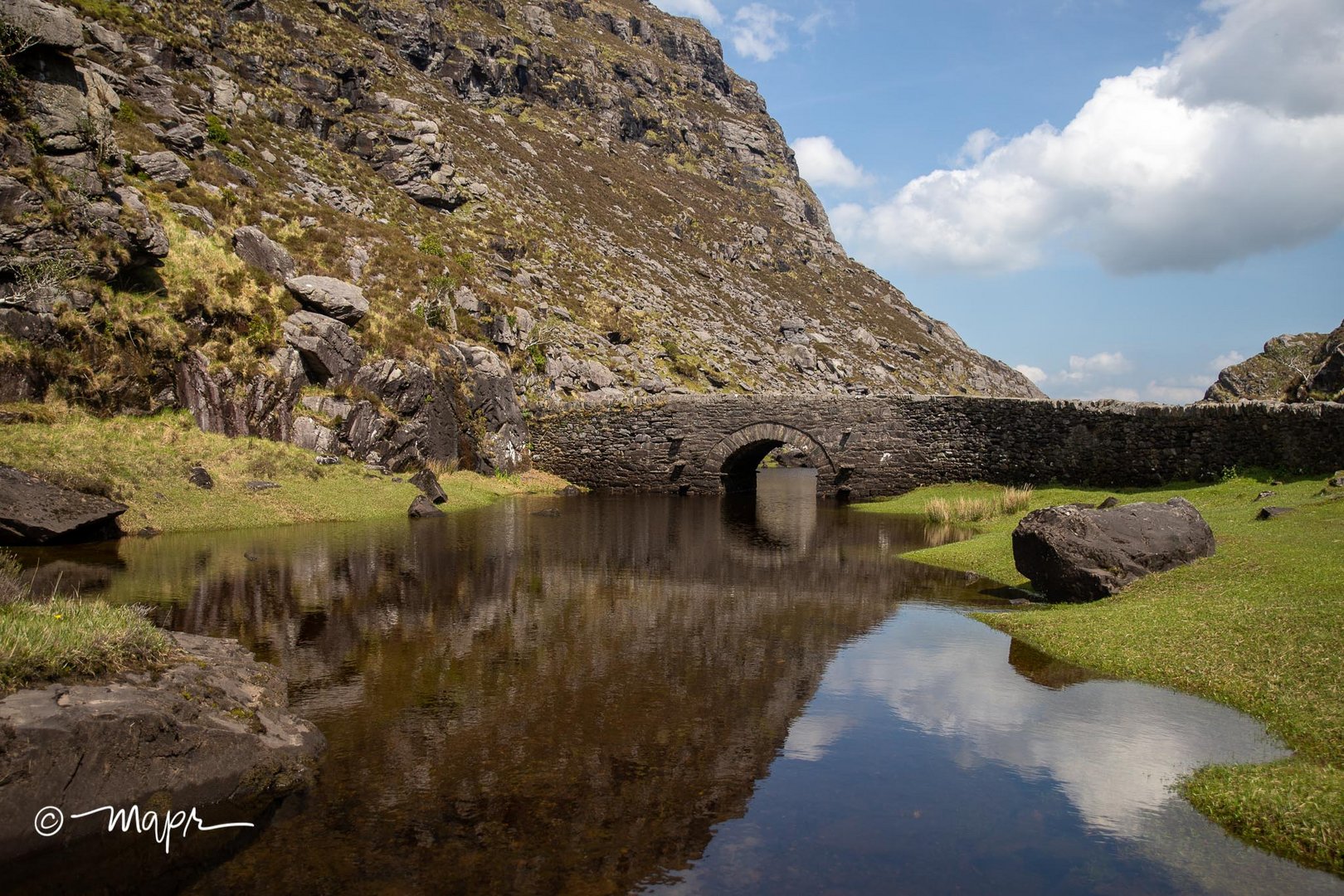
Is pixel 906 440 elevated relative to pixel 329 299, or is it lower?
lower

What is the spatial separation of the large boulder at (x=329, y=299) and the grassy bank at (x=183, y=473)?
6750mm

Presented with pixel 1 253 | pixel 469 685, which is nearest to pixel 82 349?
pixel 1 253

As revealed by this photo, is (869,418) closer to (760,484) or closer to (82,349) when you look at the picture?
(760,484)

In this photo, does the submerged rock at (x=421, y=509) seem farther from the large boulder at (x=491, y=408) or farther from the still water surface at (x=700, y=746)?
the still water surface at (x=700, y=746)

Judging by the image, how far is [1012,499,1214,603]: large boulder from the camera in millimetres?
12688

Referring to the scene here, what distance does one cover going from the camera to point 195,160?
37656 millimetres

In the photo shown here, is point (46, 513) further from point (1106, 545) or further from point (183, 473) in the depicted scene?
point (1106, 545)

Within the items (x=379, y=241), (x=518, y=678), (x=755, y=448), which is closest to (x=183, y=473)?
(x=518, y=678)

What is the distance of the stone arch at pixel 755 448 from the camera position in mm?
35250

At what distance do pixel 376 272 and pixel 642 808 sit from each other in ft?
122

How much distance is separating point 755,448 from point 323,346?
19680 mm

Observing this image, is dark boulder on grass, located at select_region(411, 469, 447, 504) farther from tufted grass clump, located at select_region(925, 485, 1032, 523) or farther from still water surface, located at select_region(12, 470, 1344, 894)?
tufted grass clump, located at select_region(925, 485, 1032, 523)

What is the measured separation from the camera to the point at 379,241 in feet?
138

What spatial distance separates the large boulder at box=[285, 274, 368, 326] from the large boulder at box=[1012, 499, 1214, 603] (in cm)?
2696
